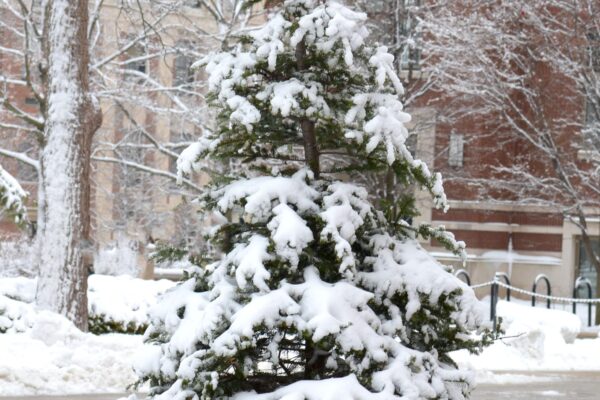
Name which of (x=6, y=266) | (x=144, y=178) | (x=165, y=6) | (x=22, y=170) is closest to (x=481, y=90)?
(x=165, y=6)

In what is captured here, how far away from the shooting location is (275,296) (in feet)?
17.8

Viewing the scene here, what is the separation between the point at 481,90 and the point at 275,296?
2011 cm

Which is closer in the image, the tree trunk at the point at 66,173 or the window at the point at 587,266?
the tree trunk at the point at 66,173

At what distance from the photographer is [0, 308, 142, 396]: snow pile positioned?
12.2 m

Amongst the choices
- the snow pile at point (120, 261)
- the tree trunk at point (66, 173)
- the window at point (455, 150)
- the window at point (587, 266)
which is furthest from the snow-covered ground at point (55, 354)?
the window at point (587, 266)

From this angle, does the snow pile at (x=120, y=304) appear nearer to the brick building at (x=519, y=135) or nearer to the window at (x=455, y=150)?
the brick building at (x=519, y=135)

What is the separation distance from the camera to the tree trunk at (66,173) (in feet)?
51.2

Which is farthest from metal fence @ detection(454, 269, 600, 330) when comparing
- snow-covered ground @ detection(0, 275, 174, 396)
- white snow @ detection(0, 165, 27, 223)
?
white snow @ detection(0, 165, 27, 223)

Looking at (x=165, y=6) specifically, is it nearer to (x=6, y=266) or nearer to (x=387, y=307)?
(x=6, y=266)

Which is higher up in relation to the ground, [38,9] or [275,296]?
[38,9]

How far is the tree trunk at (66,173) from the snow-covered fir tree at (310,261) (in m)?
9.82

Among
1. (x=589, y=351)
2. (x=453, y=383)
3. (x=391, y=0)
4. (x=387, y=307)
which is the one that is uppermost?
(x=391, y=0)

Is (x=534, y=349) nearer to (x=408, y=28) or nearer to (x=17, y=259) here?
(x=408, y=28)

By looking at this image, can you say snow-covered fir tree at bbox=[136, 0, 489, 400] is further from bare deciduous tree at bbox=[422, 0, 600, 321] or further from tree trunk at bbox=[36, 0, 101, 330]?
bare deciduous tree at bbox=[422, 0, 600, 321]
